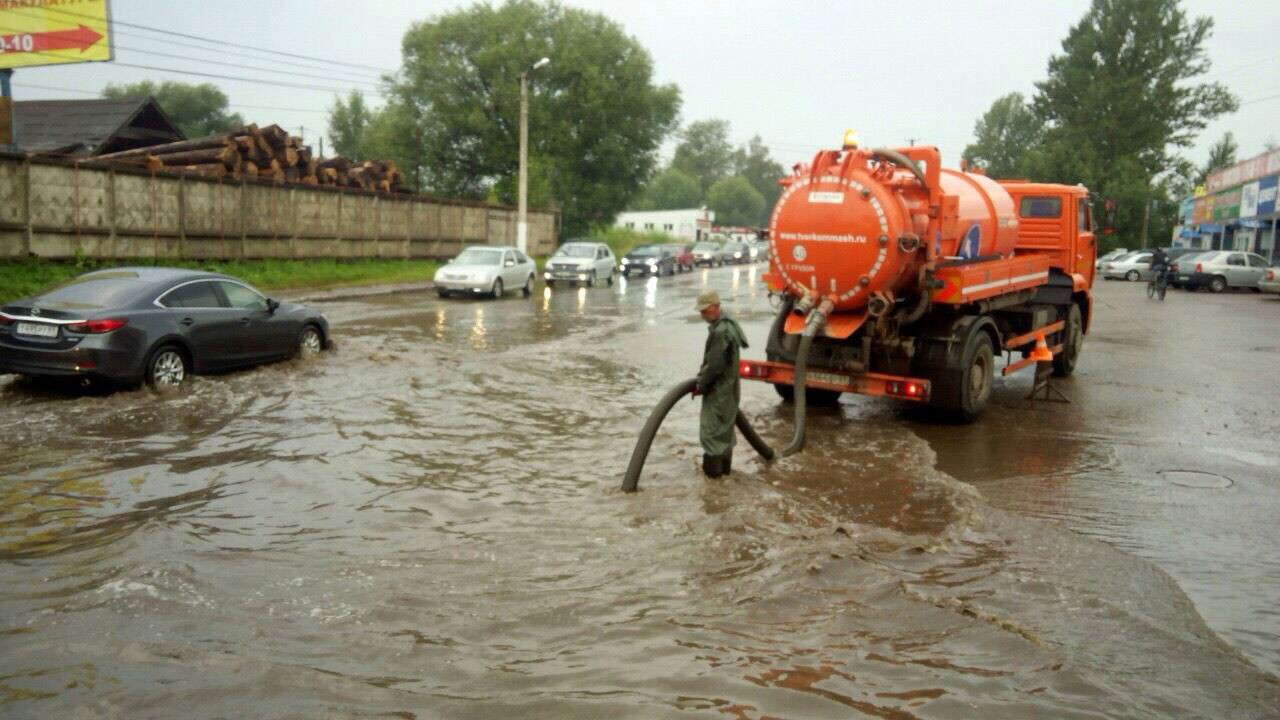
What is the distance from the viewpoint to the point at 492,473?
845 cm

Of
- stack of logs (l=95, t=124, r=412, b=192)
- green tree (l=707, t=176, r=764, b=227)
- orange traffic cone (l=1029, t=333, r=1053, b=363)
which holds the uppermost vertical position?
green tree (l=707, t=176, r=764, b=227)

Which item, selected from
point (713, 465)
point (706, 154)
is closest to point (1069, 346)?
point (713, 465)

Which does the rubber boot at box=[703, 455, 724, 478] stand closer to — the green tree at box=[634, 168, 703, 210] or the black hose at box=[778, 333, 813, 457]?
the black hose at box=[778, 333, 813, 457]

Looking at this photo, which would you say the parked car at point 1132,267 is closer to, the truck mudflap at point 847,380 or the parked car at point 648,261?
the parked car at point 648,261

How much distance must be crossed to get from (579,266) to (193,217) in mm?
12165

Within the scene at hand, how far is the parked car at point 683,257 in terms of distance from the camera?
156 feet

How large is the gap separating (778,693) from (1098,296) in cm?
3511

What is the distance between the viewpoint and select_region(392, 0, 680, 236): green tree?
52062 millimetres

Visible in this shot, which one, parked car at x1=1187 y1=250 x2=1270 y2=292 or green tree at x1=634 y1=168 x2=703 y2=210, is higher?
green tree at x1=634 y1=168 x2=703 y2=210

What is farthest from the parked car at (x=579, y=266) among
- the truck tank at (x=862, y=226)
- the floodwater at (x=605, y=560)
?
the truck tank at (x=862, y=226)

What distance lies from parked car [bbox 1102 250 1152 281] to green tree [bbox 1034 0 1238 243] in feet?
59.4

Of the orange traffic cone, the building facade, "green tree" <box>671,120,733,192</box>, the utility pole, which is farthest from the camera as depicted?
"green tree" <box>671,120,733,192</box>

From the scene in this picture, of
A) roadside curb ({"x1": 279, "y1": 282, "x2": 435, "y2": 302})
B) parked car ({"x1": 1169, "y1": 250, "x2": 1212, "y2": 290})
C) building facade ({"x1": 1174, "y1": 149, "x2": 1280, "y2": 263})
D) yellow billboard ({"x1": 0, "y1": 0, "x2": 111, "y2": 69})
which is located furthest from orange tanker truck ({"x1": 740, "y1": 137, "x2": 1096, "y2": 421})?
building facade ({"x1": 1174, "y1": 149, "x2": 1280, "y2": 263})

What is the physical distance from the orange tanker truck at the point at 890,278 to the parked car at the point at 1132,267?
134ft
